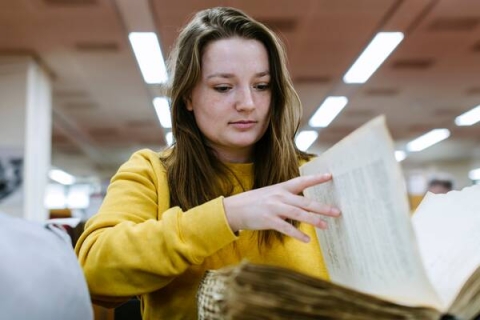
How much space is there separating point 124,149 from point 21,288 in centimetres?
1100

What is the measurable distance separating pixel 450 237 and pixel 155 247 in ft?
1.10

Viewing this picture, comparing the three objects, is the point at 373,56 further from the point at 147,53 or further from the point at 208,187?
the point at 208,187

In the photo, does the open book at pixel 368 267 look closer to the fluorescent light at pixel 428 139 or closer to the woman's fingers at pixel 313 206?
the woman's fingers at pixel 313 206

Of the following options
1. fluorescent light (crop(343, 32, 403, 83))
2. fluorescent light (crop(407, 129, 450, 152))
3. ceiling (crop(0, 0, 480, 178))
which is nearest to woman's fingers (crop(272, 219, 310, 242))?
ceiling (crop(0, 0, 480, 178))

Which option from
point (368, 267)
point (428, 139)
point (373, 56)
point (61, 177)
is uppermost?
point (61, 177)

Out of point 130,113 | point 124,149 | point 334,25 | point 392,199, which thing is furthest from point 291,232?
point 124,149

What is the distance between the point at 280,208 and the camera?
22.8 inches

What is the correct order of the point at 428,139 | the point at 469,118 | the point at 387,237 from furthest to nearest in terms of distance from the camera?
the point at 428,139 < the point at 469,118 < the point at 387,237

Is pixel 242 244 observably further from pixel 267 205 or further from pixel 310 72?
pixel 310 72

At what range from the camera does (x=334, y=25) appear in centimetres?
516

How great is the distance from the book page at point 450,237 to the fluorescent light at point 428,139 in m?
10.0

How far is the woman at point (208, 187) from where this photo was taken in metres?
0.62

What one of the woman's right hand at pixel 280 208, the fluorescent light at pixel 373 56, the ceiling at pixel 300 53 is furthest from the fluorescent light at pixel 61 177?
the woman's right hand at pixel 280 208

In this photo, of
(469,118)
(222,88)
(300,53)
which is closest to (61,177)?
(300,53)
